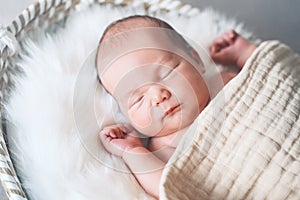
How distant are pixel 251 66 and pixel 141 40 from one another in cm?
19

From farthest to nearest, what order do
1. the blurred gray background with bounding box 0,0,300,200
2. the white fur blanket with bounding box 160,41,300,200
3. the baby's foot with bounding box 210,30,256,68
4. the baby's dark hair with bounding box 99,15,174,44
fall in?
the blurred gray background with bounding box 0,0,300,200
the baby's foot with bounding box 210,30,256,68
the baby's dark hair with bounding box 99,15,174,44
the white fur blanket with bounding box 160,41,300,200

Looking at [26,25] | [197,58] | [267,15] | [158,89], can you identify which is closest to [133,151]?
[158,89]

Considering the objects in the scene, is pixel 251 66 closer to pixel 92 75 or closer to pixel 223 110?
pixel 223 110

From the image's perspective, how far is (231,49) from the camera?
113 cm

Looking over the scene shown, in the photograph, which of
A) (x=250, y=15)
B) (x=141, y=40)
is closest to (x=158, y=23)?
(x=141, y=40)

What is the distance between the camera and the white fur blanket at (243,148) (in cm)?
89

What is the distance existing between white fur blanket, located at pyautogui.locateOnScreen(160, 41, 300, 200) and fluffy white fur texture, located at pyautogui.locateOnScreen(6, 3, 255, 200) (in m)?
0.08

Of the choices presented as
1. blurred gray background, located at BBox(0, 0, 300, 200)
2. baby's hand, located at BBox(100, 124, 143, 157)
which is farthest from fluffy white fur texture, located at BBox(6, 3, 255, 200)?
blurred gray background, located at BBox(0, 0, 300, 200)

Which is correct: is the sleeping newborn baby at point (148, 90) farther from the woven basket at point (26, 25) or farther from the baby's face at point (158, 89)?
the woven basket at point (26, 25)

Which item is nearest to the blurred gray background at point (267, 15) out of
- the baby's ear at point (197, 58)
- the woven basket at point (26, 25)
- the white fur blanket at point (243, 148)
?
the woven basket at point (26, 25)

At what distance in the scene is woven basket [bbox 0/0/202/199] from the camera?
0.94 m

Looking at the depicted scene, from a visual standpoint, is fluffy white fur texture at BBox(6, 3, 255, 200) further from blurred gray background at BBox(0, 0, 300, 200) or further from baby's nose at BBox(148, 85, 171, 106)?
blurred gray background at BBox(0, 0, 300, 200)

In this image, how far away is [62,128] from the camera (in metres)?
0.97

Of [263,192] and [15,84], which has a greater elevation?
[15,84]
